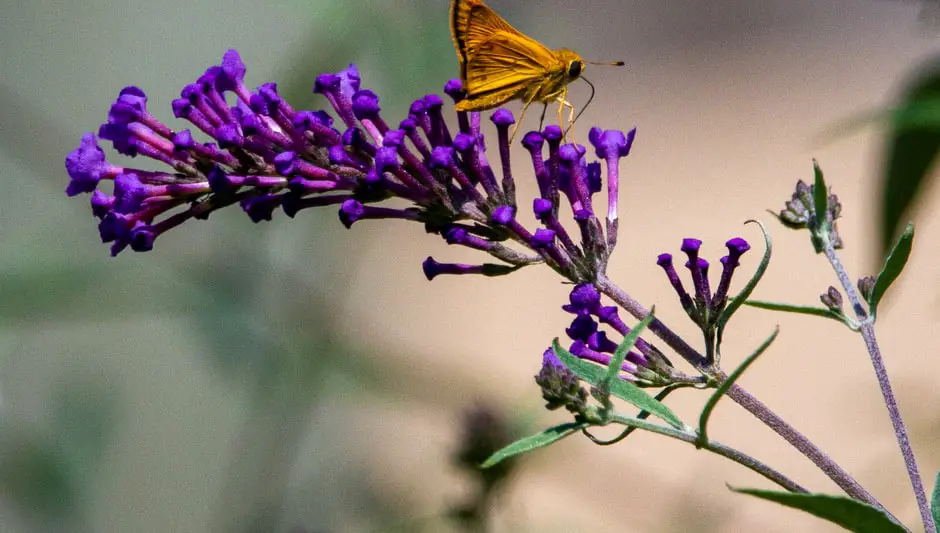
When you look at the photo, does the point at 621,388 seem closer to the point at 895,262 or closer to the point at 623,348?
the point at 623,348

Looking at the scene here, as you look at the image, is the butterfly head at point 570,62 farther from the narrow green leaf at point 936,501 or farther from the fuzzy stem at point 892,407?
the narrow green leaf at point 936,501

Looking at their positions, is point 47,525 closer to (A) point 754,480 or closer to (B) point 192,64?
(A) point 754,480

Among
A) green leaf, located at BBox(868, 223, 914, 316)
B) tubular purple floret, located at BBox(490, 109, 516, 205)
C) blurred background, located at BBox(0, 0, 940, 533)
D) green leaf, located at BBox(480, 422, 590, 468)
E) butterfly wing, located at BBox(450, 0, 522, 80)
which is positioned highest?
butterfly wing, located at BBox(450, 0, 522, 80)

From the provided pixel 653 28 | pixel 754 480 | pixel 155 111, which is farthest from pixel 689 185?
pixel 155 111

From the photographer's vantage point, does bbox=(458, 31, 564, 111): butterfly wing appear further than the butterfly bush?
Yes

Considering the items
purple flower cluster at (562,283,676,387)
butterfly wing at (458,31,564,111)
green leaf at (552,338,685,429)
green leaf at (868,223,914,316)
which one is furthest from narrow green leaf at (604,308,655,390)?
butterfly wing at (458,31,564,111)

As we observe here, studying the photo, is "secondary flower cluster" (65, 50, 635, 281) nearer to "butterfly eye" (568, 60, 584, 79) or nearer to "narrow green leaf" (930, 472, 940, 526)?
"butterfly eye" (568, 60, 584, 79)

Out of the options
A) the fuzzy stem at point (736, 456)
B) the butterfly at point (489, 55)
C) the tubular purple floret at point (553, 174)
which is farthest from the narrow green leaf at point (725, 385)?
the butterfly at point (489, 55)
